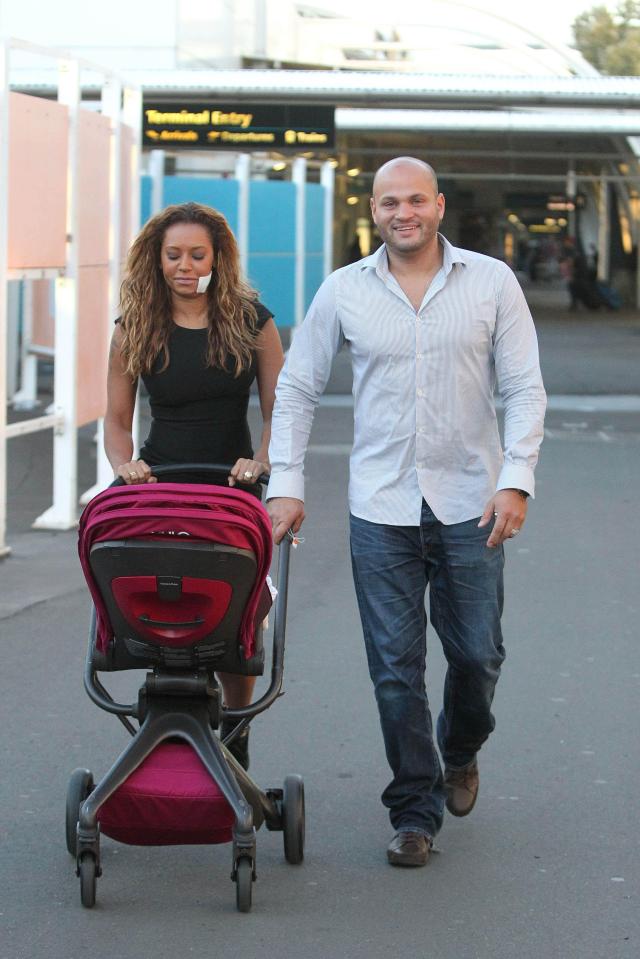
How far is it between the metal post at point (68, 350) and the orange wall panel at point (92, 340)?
13 centimetres

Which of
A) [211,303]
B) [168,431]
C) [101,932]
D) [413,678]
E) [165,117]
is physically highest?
[165,117]

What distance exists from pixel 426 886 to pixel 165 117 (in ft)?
69.3

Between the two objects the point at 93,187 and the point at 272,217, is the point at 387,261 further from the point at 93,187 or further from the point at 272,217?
the point at 272,217

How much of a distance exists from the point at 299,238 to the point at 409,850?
19303mm

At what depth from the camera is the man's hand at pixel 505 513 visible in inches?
175

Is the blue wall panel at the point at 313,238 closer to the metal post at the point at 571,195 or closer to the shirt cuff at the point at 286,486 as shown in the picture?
the metal post at the point at 571,195

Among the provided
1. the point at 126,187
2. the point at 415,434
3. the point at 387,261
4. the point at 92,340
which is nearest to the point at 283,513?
the point at 415,434

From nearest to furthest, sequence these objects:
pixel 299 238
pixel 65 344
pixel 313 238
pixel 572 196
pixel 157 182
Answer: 1. pixel 65 344
2. pixel 157 182
3. pixel 299 238
4. pixel 313 238
5. pixel 572 196

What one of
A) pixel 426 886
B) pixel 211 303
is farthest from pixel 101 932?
pixel 211 303

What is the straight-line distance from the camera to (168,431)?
16.1 feet

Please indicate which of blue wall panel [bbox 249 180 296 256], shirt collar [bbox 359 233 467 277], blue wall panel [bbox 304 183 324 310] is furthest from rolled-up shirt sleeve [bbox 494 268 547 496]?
blue wall panel [bbox 304 183 324 310]

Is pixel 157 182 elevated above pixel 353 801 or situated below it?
above

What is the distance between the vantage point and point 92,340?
36.2 feet

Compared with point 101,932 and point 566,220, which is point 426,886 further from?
point 566,220
